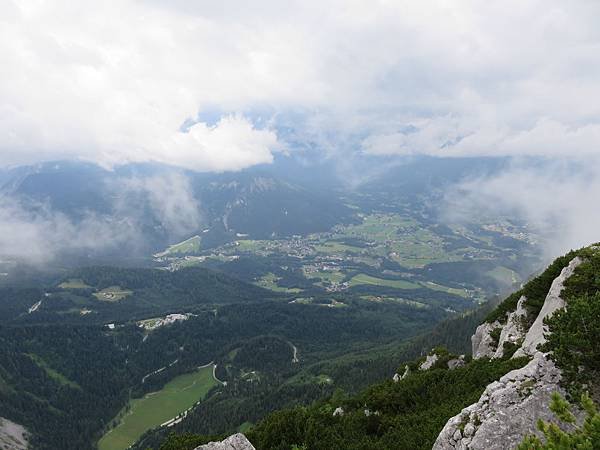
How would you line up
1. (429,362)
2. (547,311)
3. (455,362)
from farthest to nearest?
(429,362)
(455,362)
(547,311)

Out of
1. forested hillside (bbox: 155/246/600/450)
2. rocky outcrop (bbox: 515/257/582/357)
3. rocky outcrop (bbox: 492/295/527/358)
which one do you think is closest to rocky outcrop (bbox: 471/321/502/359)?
forested hillside (bbox: 155/246/600/450)

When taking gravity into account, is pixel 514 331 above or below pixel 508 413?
above

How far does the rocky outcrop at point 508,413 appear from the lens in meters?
25.0

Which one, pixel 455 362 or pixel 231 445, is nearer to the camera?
pixel 231 445

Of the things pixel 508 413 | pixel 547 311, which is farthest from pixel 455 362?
pixel 508 413

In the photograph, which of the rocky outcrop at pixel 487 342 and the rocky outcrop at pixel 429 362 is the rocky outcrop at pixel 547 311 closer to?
the rocky outcrop at pixel 487 342

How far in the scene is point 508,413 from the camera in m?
25.8

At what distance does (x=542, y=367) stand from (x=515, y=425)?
4.98m

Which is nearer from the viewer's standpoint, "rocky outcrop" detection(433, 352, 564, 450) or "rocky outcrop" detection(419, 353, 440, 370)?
"rocky outcrop" detection(433, 352, 564, 450)

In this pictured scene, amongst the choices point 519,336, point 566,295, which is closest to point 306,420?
point 519,336

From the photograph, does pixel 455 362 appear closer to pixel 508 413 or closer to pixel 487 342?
pixel 487 342

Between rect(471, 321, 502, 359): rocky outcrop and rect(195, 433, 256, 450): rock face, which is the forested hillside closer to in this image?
rect(471, 321, 502, 359): rocky outcrop

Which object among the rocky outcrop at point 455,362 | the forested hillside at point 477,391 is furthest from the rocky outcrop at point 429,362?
the rocky outcrop at point 455,362

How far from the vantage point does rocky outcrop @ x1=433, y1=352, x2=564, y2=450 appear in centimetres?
2497
